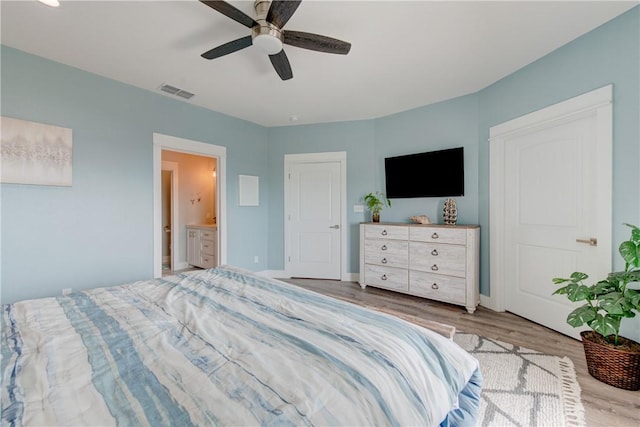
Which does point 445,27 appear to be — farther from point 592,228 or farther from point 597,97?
point 592,228

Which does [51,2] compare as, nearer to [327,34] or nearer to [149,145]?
[149,145]

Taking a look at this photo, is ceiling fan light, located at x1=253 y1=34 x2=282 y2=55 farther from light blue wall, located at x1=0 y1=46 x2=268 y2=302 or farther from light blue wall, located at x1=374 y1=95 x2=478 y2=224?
light blue wall, located at x1=374 y1=95 x2=478 y2=224

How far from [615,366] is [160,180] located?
14.0 ft

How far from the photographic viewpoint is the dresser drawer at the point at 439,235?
3.02 m

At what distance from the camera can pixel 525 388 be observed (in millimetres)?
1695

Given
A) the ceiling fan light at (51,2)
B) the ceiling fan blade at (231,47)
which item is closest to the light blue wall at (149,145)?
the ceiling fan light at (51,2)

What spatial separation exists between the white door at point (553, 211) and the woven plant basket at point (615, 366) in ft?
1.98

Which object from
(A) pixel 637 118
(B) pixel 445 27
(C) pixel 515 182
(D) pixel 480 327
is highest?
(B) pixel 445 27

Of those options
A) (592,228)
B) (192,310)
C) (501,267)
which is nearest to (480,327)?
(501,267)

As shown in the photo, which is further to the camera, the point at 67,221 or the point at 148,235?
the point at 148,235

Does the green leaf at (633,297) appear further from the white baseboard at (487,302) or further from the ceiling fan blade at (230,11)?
the ceiling fan blade at (230,11)

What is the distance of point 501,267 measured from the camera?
2969mm

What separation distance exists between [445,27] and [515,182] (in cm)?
176

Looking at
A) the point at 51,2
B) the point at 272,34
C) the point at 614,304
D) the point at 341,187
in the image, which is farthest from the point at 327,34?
the point at 614,304
